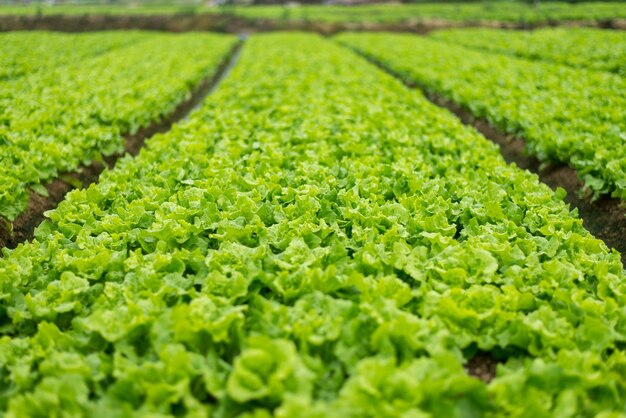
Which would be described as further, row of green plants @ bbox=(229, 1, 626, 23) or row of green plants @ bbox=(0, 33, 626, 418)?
row of green plants @ bbox=(229, 1, 626, 23)

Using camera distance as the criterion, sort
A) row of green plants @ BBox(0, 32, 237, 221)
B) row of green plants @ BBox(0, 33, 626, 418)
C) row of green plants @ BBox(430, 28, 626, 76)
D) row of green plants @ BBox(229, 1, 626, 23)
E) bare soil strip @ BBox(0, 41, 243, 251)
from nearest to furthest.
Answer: row of green plants @ BBox(0, 33, 626, 418) → bare soil strip @ BBox(0, 41, 243, 251) → row of green plants @ BBox(0, 32, 237, 221) → row of green plants @ BBox(430, 28, 626, 76) → row of green plants @ BBox(229, 1, 626, 23)

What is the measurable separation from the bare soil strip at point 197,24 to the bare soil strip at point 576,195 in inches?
1191

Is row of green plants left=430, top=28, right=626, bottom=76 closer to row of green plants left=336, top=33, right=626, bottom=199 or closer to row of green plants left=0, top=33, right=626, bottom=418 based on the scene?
row of green plants left=336, top=33, right=626, bottom=199

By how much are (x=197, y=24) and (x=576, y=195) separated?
41773 mm

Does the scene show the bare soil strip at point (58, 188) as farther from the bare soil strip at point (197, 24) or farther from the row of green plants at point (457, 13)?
the row of green plants at point (457, 13)

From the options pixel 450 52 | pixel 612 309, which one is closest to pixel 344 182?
pixel 612 309

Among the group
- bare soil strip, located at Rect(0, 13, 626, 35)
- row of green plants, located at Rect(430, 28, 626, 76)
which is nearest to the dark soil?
row of green plants, located at Rect(430, 28, 626, 76)

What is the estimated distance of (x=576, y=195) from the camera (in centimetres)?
802

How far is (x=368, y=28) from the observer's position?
130 ft

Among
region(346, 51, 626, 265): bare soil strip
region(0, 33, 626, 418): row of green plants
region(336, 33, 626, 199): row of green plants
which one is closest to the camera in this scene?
region(0, 33, 626, 418): row of green plants

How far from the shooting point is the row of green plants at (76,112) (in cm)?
721

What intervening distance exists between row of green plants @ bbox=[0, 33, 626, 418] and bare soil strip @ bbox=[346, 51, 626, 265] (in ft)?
5.52

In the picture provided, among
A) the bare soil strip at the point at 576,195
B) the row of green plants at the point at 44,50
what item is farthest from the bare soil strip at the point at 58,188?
the row of green plants at the point at 44,50

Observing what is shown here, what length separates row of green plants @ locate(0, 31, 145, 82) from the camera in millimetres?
16938
